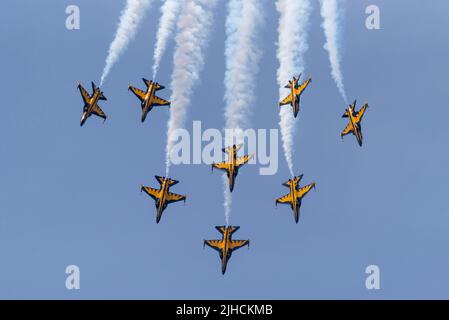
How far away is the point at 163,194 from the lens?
5619 cm

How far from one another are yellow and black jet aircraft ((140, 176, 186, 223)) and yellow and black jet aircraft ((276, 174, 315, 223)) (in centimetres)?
939

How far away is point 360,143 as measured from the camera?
55.1 m

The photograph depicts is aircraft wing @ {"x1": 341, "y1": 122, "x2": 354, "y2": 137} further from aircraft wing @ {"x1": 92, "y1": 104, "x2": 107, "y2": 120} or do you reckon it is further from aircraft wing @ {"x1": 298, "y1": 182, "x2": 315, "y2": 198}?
aircraft wing @ {"x1": 92, "y1": 104, "x2": 107, "y2": 120}

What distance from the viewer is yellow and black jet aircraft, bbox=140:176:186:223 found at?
5601 cm

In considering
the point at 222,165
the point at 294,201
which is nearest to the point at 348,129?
the point at 294,201

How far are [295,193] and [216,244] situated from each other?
8410 mm

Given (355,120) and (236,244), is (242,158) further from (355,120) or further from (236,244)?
(355,120)

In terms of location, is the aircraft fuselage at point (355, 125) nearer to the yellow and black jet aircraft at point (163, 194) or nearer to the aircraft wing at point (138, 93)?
the yellow and black jet aircraft at point (163, 194)

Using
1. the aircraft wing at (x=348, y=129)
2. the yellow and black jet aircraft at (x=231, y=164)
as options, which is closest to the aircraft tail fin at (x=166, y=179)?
the yellow and black jet aircraft at (x=231, y=164)
